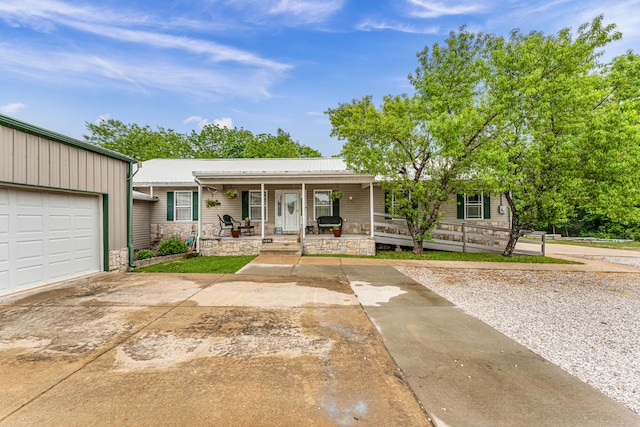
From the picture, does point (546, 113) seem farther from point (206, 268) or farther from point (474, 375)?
point (206, 268)

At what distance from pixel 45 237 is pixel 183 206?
6933 millimetres

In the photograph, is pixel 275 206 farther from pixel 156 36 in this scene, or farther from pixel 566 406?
pixel 566 406

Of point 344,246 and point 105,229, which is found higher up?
point 105,229

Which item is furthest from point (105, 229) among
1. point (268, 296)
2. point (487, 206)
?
point (487, 206)

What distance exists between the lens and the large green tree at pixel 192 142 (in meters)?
25.6

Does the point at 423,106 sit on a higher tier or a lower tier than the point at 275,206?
higher

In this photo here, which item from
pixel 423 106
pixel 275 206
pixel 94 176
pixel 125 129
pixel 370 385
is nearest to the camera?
pixel 370 385

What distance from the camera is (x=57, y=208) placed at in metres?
6.15

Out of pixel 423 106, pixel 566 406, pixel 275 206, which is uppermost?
pixel 423 106

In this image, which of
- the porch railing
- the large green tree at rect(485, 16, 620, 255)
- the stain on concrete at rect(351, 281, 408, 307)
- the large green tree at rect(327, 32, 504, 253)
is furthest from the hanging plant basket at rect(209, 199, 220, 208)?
the large green tree at rect(485, 16, 620, 255)

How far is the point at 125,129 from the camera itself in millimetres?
26000

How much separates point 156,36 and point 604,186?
15.7 m

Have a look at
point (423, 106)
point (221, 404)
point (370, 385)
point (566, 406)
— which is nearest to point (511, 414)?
point (566, 406)

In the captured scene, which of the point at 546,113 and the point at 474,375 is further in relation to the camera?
the point at 546,113
